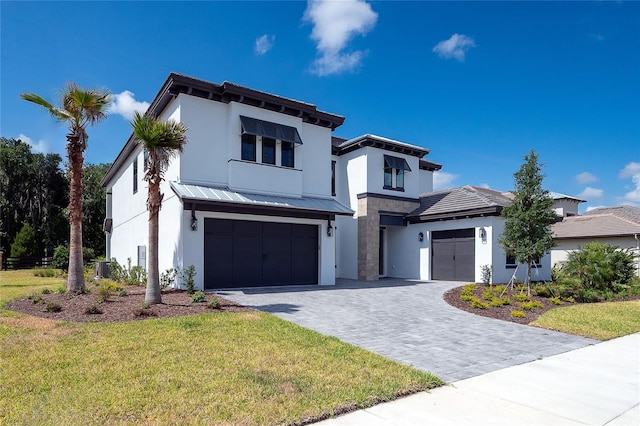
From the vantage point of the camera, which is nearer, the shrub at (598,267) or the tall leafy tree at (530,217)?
the tall leafy tree at (530,217)

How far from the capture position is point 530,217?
44.8 feet

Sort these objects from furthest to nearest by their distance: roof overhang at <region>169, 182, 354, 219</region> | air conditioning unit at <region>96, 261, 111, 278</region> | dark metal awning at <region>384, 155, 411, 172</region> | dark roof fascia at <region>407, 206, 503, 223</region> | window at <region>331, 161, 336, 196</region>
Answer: window at <region>331, 161, 336, 196</region>, dark metal awning at <region>384, 155, 411, 172</region>, air conditioning unit at <region>96, 261, 111, 278</region>, dark roof fascia at <region>407, 206, 503, 223</region>, roof overhang at <region>169, 182, 354, 219</region>

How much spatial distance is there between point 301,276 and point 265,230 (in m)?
2.60

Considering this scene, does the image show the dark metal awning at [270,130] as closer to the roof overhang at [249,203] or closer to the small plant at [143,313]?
the roof overhang at [249,203]

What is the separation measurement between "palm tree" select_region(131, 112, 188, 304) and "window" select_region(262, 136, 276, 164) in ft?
15.0

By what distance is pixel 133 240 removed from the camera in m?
19.7

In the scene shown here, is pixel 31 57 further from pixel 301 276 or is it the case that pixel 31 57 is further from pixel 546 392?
pixel 546 392

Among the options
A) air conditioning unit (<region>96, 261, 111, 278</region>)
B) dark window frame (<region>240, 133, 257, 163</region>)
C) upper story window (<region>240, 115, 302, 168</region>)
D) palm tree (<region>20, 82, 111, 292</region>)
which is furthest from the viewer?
air conditioning unit (<region>96, 261, 111, 278</region>)

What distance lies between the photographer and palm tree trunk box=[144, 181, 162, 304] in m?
10.2

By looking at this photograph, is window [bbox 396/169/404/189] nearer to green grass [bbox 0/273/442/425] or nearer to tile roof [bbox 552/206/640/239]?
tile roof [bbox 552/206/640/239]

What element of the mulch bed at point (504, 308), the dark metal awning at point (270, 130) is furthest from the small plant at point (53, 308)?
the mulch bed at point (504, 308)

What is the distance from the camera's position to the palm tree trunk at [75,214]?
12.4 m

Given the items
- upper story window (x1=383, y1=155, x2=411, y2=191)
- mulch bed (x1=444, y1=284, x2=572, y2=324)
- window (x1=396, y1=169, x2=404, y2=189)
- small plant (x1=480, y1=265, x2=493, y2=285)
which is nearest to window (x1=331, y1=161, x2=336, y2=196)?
upper story window (x1=383, y1=155, x2=411, y2=191)

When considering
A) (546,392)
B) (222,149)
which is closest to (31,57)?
(222,149)
